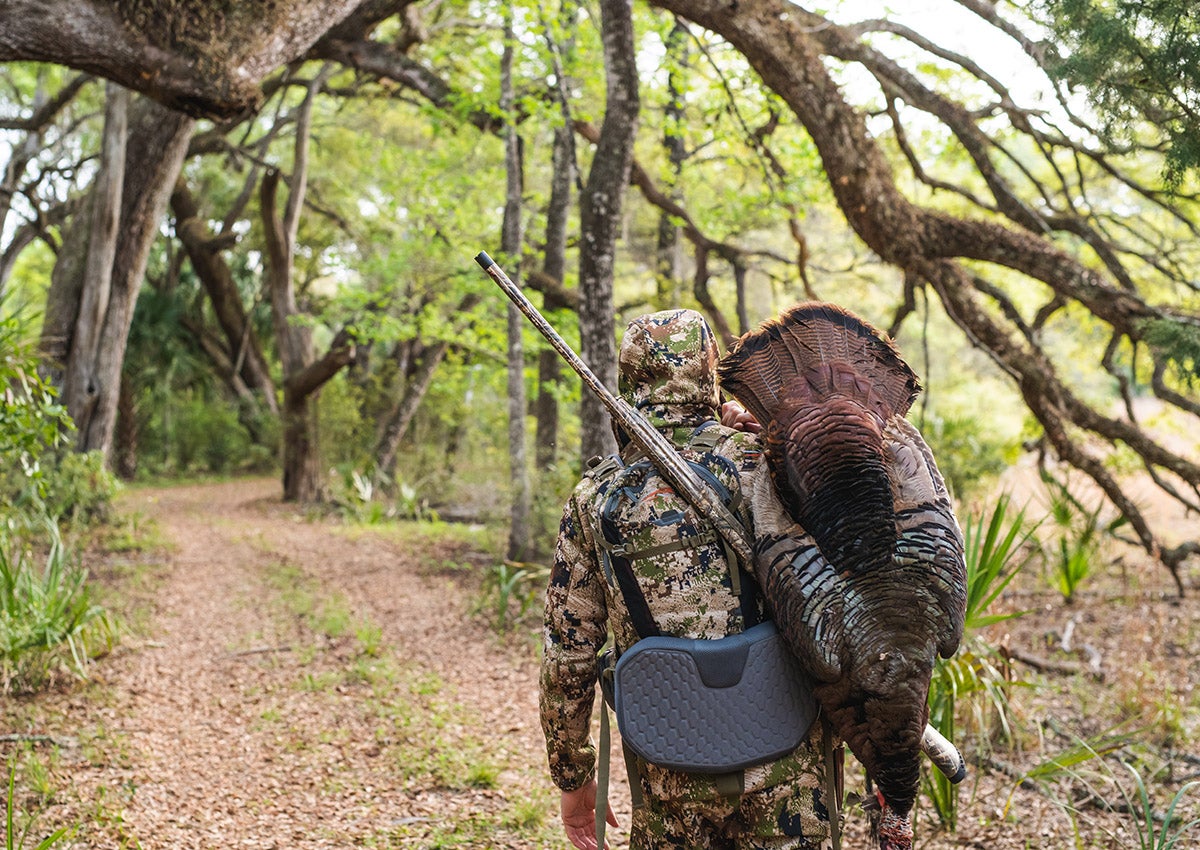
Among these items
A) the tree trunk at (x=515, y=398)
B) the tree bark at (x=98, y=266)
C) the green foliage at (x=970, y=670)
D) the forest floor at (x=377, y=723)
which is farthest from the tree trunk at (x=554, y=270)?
the green foliage at (x=970, y=670)

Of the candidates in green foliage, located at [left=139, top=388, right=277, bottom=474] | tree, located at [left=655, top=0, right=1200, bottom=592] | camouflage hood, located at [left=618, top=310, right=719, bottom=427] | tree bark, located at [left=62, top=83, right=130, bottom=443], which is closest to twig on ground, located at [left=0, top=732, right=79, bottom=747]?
camouflage hood, located at [left=618, top=310, right=719, bottom=427]

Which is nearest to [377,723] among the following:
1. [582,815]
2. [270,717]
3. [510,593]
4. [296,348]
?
[270,717]

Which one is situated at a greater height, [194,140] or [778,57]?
[194,140]

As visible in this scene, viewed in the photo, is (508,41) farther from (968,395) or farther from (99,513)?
(968,395)

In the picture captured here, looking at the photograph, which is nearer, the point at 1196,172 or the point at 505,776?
the point at 1196,172

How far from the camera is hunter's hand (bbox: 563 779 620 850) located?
2572mm

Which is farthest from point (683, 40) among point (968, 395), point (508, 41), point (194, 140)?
point (968, 395)

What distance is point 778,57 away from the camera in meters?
5.97

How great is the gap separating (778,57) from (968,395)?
61.3ft

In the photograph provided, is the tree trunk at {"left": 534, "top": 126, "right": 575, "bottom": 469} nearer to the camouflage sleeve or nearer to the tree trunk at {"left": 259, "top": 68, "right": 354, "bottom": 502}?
the tree trunk at {"left": 259, "top": 68, "right": 354, "bottom": 502}

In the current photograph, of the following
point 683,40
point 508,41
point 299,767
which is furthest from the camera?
point 683,40

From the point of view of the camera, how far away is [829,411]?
1934 mm

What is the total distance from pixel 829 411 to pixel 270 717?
4.49 metres

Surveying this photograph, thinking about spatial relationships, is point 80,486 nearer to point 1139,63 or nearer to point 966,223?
point 966,223
